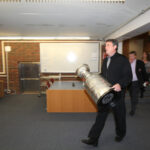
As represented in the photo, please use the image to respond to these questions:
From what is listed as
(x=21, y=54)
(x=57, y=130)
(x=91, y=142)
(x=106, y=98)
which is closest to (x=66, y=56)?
(x=21, y=54)

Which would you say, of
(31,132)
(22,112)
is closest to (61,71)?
(22,112)

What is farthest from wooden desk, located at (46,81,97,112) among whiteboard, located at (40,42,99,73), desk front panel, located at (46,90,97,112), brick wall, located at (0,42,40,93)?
brick wall, located at (0,42,40,93)

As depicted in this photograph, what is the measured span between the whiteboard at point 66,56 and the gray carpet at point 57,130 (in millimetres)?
2108

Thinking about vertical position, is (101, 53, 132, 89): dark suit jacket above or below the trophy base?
above

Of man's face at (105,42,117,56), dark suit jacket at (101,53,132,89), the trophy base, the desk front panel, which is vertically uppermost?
man's face at (105,42,117,56)

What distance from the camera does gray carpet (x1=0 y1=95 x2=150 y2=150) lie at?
2.17 meters

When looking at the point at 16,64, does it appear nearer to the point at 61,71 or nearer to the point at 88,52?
the point at 61,71

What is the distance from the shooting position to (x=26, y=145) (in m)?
2.19

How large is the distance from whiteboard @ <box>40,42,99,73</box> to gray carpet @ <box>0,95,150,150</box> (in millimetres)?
2108

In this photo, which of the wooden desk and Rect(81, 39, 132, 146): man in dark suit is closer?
Rect(81, 39, 132, 146): man in dark suit

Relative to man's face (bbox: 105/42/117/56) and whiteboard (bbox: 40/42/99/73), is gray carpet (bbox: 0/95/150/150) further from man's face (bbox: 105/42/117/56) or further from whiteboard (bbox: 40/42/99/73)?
whiteboard (bbox: 40/42/99/73)

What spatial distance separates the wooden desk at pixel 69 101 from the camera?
342 centimetres

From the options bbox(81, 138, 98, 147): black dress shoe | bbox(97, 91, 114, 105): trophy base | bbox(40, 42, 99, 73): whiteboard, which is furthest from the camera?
bbox(40, 42, 99, 73): whiteboard

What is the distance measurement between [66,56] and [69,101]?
8.06 ft
